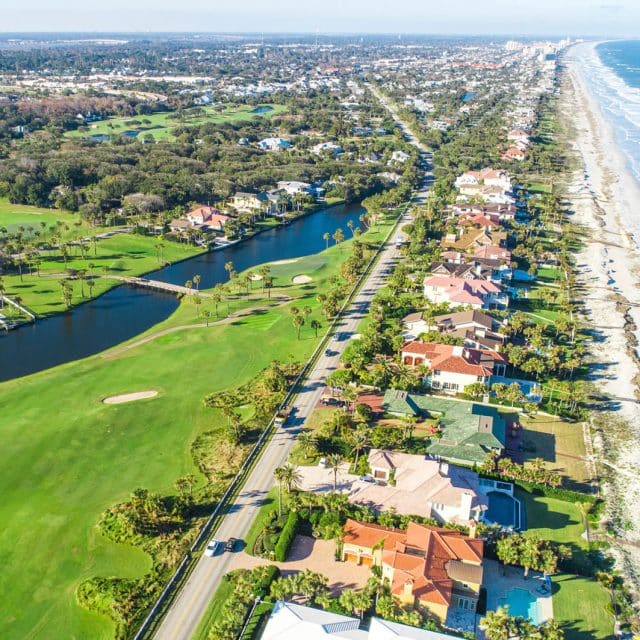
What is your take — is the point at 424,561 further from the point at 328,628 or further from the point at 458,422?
the point at 458,422

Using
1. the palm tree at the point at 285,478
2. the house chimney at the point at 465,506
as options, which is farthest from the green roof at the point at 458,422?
the palm tree at the point at 285,478

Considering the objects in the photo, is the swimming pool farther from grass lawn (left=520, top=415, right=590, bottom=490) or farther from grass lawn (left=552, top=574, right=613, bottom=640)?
grass lawn (left=520, top=415, right=590, bottom=490)

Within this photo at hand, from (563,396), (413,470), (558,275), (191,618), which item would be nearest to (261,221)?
(558,275)

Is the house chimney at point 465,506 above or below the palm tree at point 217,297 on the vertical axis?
below

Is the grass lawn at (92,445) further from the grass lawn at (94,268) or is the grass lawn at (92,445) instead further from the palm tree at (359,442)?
the grass lawn at (94,268)

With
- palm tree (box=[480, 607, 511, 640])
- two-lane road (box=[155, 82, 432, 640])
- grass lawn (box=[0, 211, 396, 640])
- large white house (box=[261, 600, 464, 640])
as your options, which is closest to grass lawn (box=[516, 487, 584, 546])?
palm tree (box=[480, 607, 511, 640])

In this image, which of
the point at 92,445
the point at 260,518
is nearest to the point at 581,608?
the point at 260,518

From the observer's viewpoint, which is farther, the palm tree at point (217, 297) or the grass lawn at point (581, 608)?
the palm tree at point (217, 297)

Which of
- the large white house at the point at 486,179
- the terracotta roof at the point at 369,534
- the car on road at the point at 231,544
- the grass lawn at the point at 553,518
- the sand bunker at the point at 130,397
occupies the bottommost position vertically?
the grass lawn at the point at 553,518
